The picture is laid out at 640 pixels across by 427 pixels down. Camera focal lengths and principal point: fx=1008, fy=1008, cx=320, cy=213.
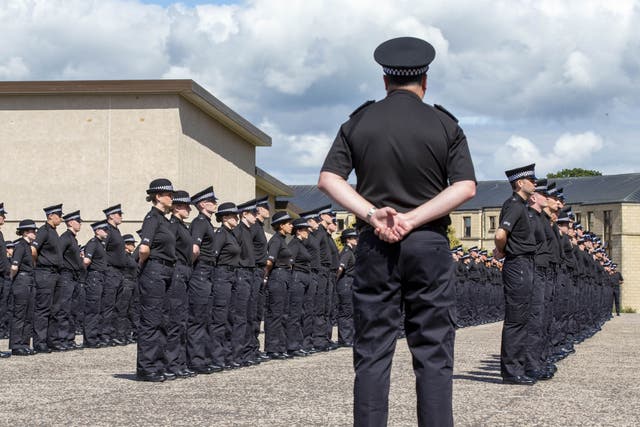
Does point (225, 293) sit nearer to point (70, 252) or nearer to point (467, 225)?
point (70, 252)

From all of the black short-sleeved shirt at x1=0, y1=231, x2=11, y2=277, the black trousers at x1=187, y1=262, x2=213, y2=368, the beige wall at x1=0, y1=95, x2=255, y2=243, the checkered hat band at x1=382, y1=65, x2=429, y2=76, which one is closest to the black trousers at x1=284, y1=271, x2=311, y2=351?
the black trousers at x1=187, y1=262, x2=213, y2=368

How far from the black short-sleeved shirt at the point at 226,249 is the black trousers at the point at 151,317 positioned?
1639 mm

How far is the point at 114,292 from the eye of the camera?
1886 centimetres

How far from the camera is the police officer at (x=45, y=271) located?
51.9 ft

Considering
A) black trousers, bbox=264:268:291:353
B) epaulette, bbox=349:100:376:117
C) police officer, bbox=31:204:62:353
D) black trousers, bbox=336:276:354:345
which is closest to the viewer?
epaulette, bbox=349:100:376:117

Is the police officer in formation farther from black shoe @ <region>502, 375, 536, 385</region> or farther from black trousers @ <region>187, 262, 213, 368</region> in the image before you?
black trousers @ <region>187, 262, 213, 368</region>

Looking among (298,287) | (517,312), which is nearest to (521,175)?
(517,312)

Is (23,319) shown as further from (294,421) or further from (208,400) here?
(294,421)

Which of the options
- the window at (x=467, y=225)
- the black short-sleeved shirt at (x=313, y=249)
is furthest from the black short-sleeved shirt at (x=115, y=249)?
the window at (x=467, y=225)

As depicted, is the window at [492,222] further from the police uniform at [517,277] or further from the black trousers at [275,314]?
the police uniform at [517,277]

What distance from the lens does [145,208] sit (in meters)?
29.4

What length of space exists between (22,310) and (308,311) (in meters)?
4.42

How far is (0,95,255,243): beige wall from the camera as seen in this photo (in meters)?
29.5

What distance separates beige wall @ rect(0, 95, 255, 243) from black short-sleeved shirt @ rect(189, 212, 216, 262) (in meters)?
16.7
